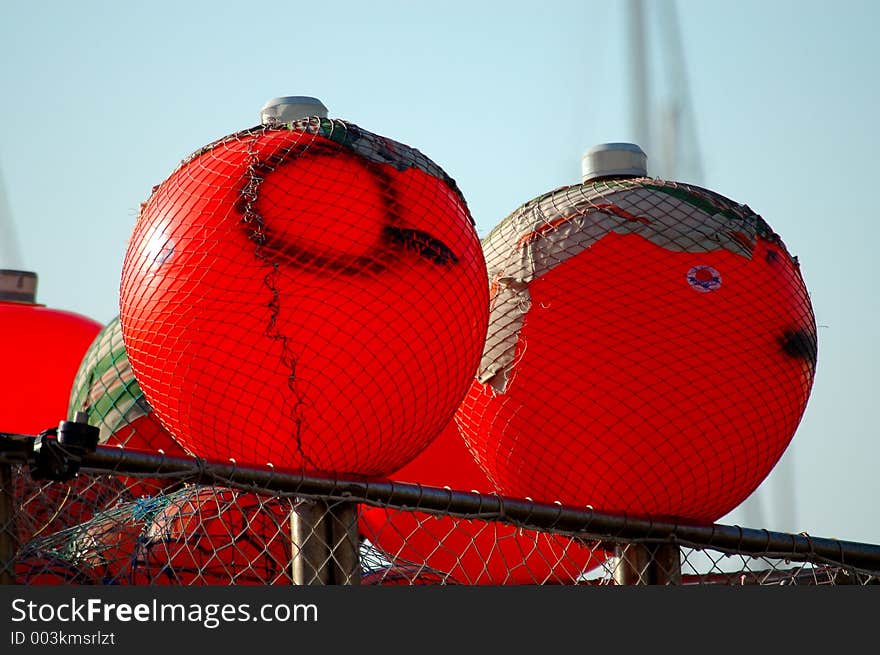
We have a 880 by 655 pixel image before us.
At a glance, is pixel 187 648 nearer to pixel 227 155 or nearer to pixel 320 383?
pixel 320 383

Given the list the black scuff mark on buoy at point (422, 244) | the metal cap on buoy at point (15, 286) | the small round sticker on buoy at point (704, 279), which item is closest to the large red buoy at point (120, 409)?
the metal cap on buoy at point (15, 286)

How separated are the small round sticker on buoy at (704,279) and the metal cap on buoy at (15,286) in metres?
4.50

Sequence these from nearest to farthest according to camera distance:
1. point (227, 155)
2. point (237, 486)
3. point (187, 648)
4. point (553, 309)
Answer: point (187, 648), point (237, 486), point (227, 155), point (553, 309)

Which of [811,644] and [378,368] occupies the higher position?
[378,368]

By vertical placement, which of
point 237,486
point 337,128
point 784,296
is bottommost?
point 237,486

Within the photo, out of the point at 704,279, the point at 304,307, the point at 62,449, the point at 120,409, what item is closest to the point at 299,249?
the point at 304,307

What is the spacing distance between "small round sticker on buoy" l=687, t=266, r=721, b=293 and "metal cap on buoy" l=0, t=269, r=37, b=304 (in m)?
4.50

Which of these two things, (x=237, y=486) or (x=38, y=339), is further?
(x=38, y=339)

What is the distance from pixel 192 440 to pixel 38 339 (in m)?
3.22

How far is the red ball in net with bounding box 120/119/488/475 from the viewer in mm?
5266

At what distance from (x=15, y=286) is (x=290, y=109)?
11.3 ft

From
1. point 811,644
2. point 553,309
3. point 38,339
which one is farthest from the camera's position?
point 38,339

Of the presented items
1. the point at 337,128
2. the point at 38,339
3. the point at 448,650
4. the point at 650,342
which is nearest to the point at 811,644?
the point at 448,650

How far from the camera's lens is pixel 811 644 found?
4621 millimetres
